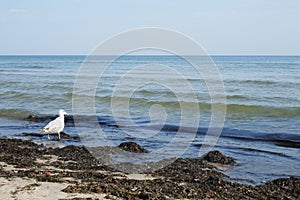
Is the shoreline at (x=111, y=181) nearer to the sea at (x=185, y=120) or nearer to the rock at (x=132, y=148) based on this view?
the sea at (x=185, y=120)

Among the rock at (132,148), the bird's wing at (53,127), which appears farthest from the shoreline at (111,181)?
the bird's wing at (53,127)

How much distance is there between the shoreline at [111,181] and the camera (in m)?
6.20

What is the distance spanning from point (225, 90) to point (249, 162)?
16979 mm

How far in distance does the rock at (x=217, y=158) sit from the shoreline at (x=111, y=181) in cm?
1

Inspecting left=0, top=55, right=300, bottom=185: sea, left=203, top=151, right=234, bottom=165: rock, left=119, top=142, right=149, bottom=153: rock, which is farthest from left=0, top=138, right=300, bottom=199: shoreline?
left=119, top=142, right=149, bottom=153: rock

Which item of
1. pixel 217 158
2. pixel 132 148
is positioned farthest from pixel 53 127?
pixel 217 158

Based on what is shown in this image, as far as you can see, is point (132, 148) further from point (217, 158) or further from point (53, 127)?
point (53, 127)

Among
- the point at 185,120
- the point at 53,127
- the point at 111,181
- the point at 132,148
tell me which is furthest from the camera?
the point at 185,120

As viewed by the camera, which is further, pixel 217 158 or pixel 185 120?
pixel 185 120

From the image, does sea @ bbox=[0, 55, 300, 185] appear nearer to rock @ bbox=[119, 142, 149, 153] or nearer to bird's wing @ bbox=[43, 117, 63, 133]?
bird's wing @ bbox=[43, 117, 63, 133]

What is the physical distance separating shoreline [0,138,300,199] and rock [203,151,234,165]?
0.01 metres

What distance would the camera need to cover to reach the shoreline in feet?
20.3

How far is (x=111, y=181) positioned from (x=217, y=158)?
347 centimetres

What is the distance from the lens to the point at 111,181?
23.0 feet
